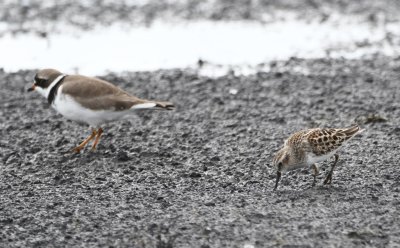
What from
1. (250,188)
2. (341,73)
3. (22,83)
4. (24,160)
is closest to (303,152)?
(250,188)

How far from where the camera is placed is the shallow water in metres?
11.3

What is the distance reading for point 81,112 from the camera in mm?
8141

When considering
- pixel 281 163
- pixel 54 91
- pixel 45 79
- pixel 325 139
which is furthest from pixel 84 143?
pixel 325 139

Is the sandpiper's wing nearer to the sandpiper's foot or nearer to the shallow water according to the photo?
the sandpiper's foot

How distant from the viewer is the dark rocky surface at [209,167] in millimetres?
5980

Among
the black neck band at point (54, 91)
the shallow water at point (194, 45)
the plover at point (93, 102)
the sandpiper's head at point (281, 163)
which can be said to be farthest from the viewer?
the shallow water at point (194, 45)

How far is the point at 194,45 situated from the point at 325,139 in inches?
218

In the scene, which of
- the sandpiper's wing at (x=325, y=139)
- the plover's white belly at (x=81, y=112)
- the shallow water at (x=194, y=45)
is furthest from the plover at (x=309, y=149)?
the shallow water at (x=194, y=45)

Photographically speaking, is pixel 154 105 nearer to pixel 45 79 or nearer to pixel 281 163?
pixel 45 79

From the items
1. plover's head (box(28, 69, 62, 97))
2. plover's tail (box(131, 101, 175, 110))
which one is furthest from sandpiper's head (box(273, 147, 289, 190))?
plover's head (box(28, 69, 62, 97))

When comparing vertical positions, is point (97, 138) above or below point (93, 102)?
below

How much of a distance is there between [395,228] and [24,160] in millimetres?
3932

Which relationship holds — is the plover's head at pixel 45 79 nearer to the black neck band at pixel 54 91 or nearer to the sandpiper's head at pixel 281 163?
the black neck band at pixel 54 91

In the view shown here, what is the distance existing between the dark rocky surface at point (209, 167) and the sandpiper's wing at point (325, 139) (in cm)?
36
